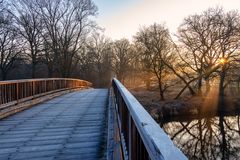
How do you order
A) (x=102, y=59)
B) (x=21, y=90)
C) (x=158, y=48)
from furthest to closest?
(x=102, y=59), (x=158, y=48), (x=21, y=90)

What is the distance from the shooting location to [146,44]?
112ft

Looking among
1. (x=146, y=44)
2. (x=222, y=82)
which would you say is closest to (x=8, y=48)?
(x=146, y=44)

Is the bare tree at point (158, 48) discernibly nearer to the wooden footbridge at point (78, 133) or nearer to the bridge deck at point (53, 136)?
the wooden footbridge at point (78, 133)

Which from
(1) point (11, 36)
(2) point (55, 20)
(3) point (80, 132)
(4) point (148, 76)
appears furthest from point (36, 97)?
(4) point (148, 76)

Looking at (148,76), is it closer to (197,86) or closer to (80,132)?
(197,86)

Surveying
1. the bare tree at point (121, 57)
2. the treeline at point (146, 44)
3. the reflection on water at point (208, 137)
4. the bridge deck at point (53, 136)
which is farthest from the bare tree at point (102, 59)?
the bridge deck at point (53, 136)

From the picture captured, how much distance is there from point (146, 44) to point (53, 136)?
2936 centimetres

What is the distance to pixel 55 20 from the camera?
103ft

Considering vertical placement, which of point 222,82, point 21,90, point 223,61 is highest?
point 223,61

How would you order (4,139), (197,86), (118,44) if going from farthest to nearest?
(118,44) → (197,86) → (4,139)

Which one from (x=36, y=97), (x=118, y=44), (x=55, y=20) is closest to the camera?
(x=36, y=97)

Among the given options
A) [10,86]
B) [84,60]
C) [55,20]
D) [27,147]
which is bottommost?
[27,147]

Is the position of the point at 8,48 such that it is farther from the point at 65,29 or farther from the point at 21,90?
the point at 21,90

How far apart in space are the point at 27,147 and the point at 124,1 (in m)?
15.5
